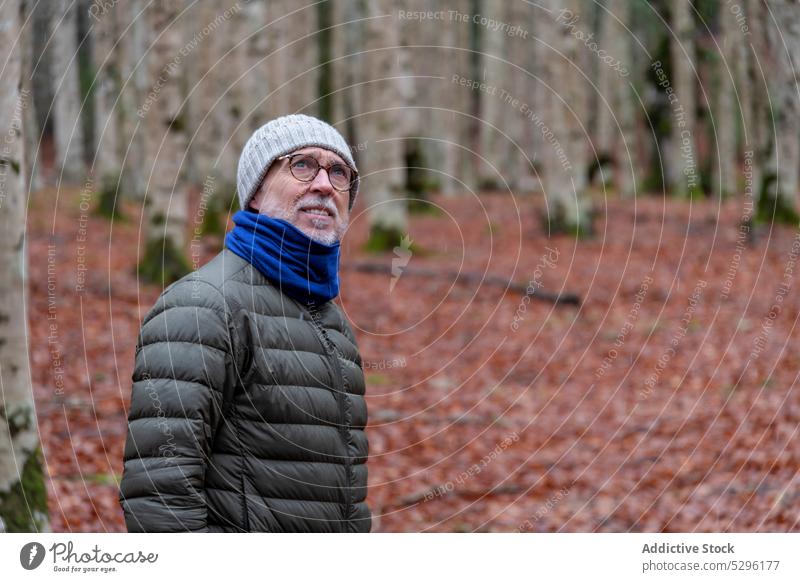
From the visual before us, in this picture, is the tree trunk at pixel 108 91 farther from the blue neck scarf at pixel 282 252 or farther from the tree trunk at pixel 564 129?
the blue neck scarf at pixel 282 252

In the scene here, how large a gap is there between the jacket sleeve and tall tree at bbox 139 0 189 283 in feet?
30.2

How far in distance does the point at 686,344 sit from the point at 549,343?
166cm

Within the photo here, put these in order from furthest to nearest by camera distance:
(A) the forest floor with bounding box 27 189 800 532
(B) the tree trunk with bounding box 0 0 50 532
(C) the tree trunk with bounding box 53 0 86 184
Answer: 1. (C) the tree trunk with bounding box 53 0 86 184
2. (A) the forest floor with bounding box 27 189 800 532
3. (B) the tree trunk with bounding box 0 0 50 532

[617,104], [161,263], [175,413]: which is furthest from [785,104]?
[617,104]

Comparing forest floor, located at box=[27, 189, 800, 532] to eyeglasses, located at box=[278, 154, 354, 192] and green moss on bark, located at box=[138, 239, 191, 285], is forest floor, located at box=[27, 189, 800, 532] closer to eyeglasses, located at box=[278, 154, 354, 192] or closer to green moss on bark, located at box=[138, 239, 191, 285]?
green moss on bark, located at box=[138, 239, 191, 285]

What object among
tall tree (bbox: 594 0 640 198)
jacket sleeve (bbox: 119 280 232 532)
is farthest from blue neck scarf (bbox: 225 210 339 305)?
tall tree (bbox: 594 0 640 198)

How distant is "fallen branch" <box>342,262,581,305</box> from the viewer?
12.9 meters

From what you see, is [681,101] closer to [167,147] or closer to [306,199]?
[167,147]

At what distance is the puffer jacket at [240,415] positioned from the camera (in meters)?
2.76

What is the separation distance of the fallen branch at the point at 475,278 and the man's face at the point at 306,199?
9565mm
